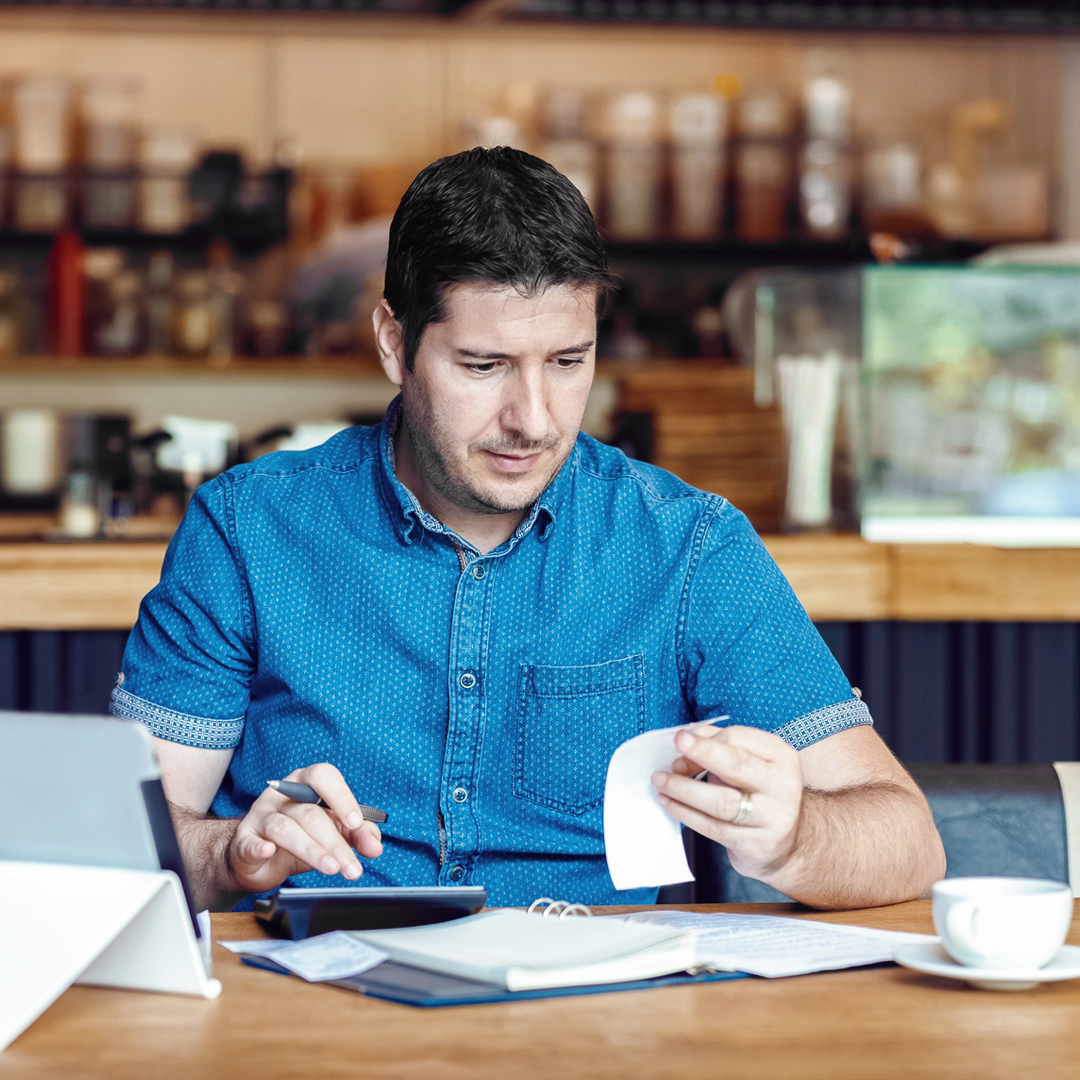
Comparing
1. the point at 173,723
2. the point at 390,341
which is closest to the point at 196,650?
the point at 173,723

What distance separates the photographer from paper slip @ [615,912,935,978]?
94 cm

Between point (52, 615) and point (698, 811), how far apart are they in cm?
155

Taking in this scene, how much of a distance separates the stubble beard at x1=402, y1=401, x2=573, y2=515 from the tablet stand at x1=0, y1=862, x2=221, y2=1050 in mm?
531

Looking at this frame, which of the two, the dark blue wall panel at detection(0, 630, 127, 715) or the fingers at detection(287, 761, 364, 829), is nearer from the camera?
the fingers at detection(287, 761, 364, 829)

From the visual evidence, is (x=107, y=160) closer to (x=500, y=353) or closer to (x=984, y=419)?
(x=984, y=419)

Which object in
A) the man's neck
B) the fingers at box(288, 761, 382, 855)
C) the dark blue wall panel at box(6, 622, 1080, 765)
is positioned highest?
the man's neck

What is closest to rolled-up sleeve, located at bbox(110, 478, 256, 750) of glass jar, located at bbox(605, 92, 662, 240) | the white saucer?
the white saucer

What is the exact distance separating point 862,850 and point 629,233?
340 cm

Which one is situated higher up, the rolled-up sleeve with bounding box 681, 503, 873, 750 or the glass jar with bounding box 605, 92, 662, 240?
the glass jar with bounding box 605, 92, 662, 240

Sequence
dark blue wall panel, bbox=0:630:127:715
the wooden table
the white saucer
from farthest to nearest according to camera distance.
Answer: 1. dark blue wall panel, bbox=0:630:127:715
2. the white saucer
3. the wooden table

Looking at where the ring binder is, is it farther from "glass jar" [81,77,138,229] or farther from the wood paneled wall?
the wood paneled wall

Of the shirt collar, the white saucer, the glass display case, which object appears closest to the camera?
the white saucer

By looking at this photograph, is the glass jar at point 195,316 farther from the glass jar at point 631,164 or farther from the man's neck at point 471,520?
the man's neck at point 471,520

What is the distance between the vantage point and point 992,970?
34.9 inches
